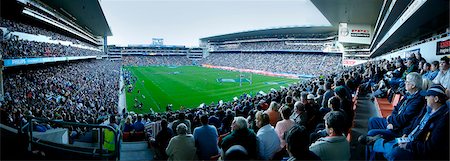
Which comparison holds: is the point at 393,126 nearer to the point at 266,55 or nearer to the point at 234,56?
the point at 266,55

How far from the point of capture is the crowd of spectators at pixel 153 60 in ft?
340

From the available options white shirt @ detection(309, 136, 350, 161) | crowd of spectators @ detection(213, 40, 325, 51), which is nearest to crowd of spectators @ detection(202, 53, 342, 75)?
crowd of spectators @ detection(213, 40, 325, 51)

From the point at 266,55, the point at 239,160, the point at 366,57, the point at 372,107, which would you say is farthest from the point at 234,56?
the point at 239,160

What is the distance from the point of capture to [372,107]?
8281 mm

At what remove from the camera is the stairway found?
6.23m

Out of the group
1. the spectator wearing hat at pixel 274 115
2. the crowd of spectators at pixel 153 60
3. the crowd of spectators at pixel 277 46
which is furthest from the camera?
the crowd of spectators at pixel 153 60

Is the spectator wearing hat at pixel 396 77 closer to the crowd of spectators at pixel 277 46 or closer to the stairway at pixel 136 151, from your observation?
the stairway at pixel 136 151

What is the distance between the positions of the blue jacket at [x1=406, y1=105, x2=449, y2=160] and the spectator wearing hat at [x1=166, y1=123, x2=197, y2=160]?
2.94 m

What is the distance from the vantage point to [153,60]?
10788 cm

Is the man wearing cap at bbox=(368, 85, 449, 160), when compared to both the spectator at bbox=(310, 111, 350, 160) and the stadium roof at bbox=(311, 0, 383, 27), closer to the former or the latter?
the spectator at bbox=(310, 111, 350, 160)

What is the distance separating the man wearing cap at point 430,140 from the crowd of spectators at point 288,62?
52.0 metres

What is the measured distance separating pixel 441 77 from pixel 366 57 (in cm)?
5388

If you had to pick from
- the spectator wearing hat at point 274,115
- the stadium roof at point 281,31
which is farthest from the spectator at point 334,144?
the stadium roof at point 281,31

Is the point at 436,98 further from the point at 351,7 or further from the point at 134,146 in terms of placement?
the point at 351,7
